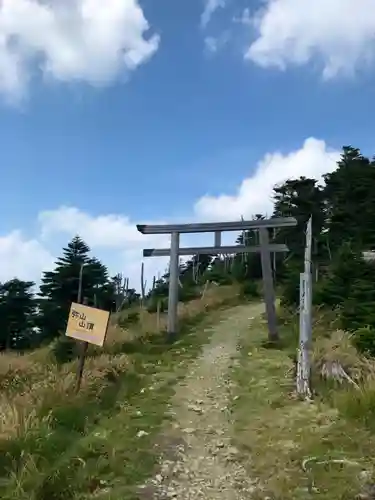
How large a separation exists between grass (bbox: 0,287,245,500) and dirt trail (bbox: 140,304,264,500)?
0.21 meters

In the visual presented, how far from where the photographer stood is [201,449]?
6.15 metres

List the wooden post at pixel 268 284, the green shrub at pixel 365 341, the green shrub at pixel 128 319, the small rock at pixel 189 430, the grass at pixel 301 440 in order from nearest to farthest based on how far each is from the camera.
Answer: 1. the grass at pixel 301 440
2. the small rock at pixel 189 430
3. the green shrub at pixel 365 341
4. the wooden post at pixel 268 284
5. the green shrub at pixel 128 319

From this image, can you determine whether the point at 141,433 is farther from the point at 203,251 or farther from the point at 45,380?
the point at 203,251

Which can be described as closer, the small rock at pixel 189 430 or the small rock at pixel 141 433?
the small rock at pixel 141 433

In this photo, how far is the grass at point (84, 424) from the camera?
4879mm

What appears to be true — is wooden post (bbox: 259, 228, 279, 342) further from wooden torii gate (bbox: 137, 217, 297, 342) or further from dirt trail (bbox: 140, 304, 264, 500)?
dirt trail (bbox: 140, 304, 264, 500)

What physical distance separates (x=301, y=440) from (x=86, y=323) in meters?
3.87

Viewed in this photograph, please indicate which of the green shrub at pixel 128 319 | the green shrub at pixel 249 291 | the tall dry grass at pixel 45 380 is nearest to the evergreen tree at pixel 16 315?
the green shrub at pixel 249 291

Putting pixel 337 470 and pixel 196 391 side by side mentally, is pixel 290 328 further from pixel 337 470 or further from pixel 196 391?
pixel 337 470

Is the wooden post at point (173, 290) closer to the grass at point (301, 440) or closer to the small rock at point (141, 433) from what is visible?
the grass at point (301, 440)

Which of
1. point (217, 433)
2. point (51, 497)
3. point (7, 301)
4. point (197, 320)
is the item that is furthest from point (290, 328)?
point (7, 301)

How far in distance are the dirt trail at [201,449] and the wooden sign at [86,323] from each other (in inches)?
64.5

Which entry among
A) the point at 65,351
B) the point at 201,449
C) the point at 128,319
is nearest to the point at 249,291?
the point at 128,319

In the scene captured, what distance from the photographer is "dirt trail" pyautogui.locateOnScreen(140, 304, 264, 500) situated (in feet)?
16.4
